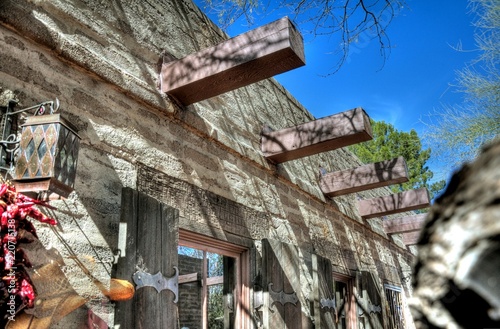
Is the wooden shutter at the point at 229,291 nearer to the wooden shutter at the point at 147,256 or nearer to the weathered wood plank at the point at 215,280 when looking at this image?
the weathered wood plank at the point at 215,280

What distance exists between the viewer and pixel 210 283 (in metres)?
3.76

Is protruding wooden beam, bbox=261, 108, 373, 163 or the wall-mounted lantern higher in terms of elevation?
protruding wooden beam, bbox=261, 108, 373, 163

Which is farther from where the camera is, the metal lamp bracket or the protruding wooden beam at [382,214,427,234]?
the protruding wooden beam at [382,214,427,234]

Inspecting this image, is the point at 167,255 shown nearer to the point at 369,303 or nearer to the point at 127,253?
the point at 127,253

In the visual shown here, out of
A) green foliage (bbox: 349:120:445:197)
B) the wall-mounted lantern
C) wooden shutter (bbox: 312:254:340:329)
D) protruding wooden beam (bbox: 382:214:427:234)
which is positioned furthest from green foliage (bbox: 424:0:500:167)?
green foliage (bbox: 349:120:445:197)

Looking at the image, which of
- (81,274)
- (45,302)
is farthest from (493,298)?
(81,274)

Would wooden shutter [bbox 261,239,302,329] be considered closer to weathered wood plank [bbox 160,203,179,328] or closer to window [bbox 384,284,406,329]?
weathered wood plank [bbox 160,203,179,328]

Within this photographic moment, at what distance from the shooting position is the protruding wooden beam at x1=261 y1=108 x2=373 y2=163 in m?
4.62

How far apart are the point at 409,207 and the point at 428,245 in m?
7.08

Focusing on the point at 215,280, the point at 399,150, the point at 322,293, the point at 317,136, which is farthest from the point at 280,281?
the point at 399,150

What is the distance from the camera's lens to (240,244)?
13.4 feet

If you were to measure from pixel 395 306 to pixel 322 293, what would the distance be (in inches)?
151

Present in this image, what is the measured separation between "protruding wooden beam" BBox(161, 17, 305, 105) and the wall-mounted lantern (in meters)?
1.47

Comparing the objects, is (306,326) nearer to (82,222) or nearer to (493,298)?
(82,222)
